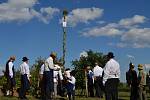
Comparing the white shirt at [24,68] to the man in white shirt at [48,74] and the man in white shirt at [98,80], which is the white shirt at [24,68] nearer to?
the man in white shirt at [48,74]

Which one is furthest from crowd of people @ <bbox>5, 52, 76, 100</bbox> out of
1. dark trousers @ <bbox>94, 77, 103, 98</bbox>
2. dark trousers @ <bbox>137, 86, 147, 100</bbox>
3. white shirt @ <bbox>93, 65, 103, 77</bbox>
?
dark trousers @ <bbox>137, 86, 147, 100</bbox>

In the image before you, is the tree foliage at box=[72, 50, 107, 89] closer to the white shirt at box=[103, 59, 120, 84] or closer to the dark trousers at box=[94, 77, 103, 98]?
the dark trousers at box=[94, 77, 103, 98]

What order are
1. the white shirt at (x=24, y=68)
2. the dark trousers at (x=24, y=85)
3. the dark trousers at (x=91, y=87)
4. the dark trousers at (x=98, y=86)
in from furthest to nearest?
the dark trousers at (x=91, y=87)
the dark trousers at (x=98, y=86)
the dark trousers at (x=24, y=85)
the white shirt at (x=24, y=68)

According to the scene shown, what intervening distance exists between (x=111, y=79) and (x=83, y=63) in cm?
2608

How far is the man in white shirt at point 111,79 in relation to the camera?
56.5 feet

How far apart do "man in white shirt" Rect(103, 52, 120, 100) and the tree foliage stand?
1240 centimetres

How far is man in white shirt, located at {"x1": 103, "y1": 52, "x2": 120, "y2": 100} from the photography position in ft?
56.5

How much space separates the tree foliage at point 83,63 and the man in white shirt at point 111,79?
12.4m

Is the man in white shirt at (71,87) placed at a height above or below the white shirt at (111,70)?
below

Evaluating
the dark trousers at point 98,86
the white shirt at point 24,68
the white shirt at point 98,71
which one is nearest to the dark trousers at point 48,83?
the white shirt at point 24,68

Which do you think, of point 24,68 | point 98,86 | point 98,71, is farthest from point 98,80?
point 24,68

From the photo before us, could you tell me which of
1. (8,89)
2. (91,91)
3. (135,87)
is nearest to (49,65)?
(135,87)

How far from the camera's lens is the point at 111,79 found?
1730 cm

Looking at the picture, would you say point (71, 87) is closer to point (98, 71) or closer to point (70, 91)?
point (70, 91)
